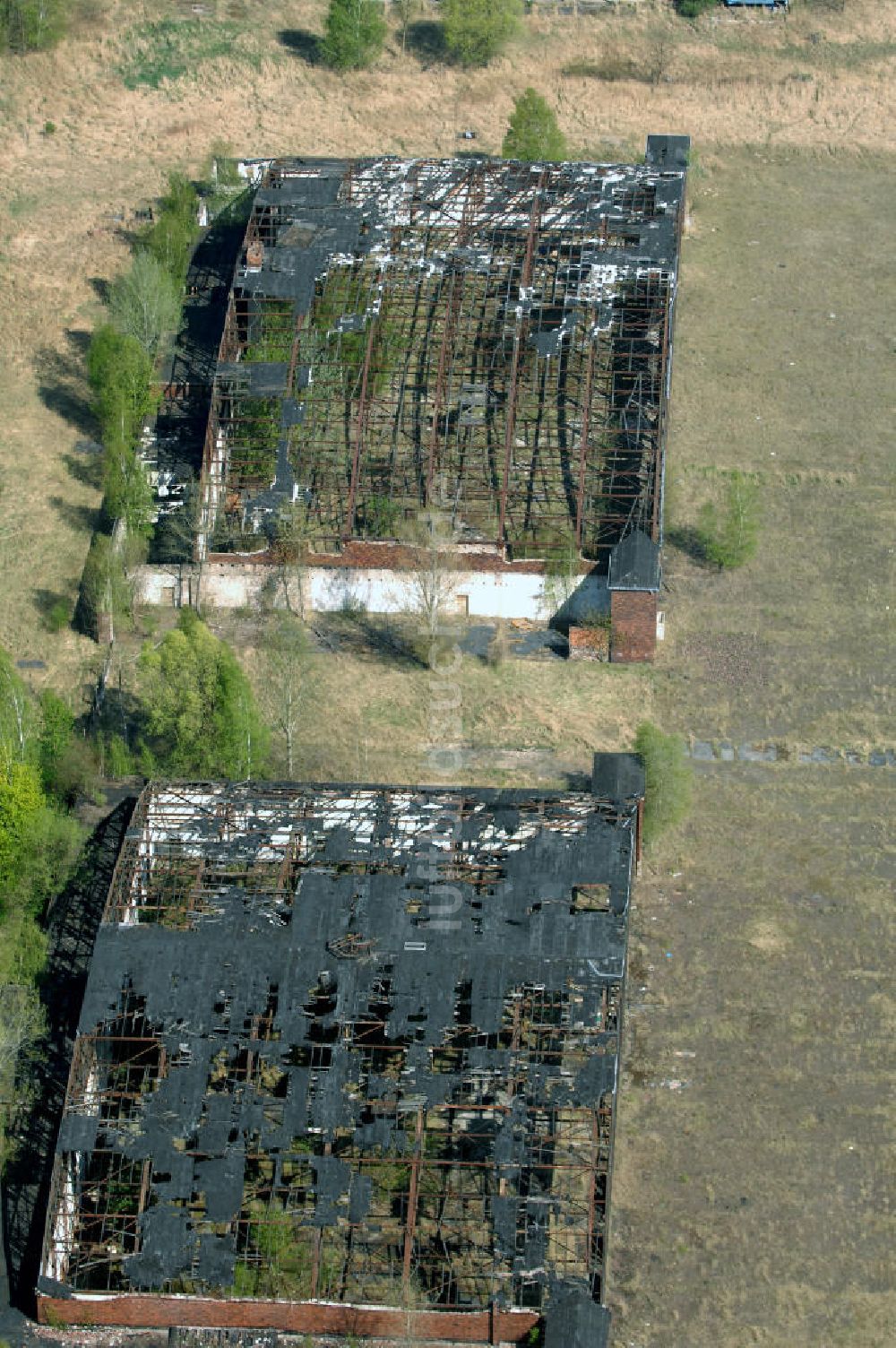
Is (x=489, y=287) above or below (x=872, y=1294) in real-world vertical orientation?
above

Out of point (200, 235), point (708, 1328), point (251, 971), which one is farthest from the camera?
point (200, 235)

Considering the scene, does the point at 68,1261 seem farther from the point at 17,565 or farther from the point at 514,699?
the point at 17,565

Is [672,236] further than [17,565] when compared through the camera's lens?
Yes

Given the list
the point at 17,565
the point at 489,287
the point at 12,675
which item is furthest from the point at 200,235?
the point at 12,675

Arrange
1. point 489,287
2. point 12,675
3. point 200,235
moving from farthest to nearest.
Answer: point 200,235 → point 489,287 → point 12,675

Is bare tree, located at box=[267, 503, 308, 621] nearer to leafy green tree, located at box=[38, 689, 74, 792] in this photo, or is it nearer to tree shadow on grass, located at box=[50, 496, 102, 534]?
tree shadow on grass, located at box=[50, 496, 102, 534]

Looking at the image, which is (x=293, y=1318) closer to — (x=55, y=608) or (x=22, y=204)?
(x=55, y=608)

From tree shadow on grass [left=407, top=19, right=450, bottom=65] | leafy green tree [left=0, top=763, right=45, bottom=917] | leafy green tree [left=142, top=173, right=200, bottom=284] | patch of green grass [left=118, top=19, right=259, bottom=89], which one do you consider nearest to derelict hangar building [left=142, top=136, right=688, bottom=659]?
leafy green tree [left=142, top=173, right=200, bottom=284]

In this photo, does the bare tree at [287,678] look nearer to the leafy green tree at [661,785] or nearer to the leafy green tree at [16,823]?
the leafy green tree at [16,823]
